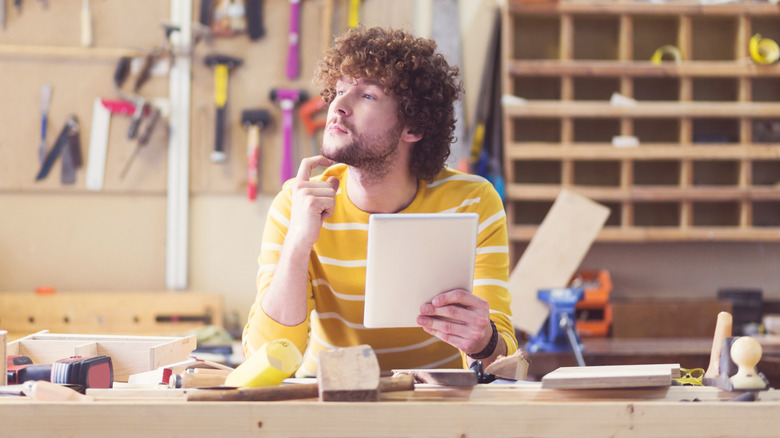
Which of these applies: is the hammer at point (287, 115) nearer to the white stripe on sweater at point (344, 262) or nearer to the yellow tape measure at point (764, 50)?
the white stripe on sweater at point (344, 262)

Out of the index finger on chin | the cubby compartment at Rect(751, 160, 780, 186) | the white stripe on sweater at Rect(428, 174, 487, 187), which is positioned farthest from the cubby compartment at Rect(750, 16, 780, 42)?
the index finger on chin

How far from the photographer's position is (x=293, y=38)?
9.89 feet

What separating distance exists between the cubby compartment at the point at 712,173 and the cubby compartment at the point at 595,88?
1.68 ft

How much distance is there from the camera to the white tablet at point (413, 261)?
1098mm

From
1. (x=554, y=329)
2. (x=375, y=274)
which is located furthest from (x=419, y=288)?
(x=554, y=329)

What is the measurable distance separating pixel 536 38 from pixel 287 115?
3.86 feet

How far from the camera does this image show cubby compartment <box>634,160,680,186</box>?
3045 mm

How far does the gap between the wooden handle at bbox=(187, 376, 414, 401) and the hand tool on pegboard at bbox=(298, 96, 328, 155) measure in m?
2.17

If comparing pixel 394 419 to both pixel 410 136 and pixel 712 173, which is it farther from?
pixel 712 173

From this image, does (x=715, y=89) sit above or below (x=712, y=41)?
below

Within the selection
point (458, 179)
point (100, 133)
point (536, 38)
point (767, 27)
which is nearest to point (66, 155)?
point (100, 133)

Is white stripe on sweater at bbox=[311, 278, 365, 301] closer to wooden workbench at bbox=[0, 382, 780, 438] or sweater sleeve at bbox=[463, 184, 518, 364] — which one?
sweater sleeve at bbox=[463, 184, 518, 364]

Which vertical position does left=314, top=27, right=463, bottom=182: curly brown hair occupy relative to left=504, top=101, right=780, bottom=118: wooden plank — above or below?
below

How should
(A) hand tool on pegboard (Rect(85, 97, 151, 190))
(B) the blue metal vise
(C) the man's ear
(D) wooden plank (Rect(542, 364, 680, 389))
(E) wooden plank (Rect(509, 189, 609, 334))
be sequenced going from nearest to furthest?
(D) wooden plank (Rect(542, 364, 680, 389))
(C) the man's ear
(B) the blue metal vise
(E) wooden plank (Rect(509, 189, 609, 334))
(A) hand tool on pegboard (Rect(85, 97, 151, 190))
